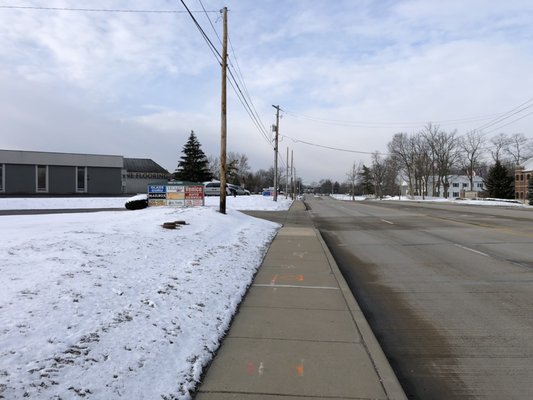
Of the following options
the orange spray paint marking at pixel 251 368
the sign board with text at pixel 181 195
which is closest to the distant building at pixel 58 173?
the sign board with text at pixel 181 195

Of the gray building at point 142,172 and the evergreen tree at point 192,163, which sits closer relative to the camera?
the evergreen tree at point 192,163

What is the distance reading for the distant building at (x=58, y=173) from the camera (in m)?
47.0

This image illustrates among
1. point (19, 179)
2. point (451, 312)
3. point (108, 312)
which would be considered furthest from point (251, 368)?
point (19, 179)

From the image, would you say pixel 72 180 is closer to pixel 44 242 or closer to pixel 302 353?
pixel 44 242

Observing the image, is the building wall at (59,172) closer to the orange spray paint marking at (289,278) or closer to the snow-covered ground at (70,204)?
the snow-covered ground at (70,204)

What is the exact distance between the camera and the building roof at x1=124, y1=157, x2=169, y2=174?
92.5 m

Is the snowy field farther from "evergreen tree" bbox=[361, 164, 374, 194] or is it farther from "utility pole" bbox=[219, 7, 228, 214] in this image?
"evergreen tree" bbox=[361, 164, 374, 194]

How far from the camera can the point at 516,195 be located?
3307 inches

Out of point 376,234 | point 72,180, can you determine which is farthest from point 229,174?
point 376,234

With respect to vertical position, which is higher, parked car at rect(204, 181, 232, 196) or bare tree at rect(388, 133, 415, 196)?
bare tree at rect(388, 133, 415, 196)

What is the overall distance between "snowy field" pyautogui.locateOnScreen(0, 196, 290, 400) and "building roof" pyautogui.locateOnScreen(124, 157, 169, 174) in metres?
86.8

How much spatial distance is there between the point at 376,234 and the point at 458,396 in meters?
13.9

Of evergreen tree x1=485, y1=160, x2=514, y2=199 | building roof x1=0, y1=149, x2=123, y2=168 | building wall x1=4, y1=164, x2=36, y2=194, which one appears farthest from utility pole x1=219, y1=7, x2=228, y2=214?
evergreen tree x1=485, y1=160, x2=514, y2=199

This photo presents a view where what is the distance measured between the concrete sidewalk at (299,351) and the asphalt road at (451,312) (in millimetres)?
325
